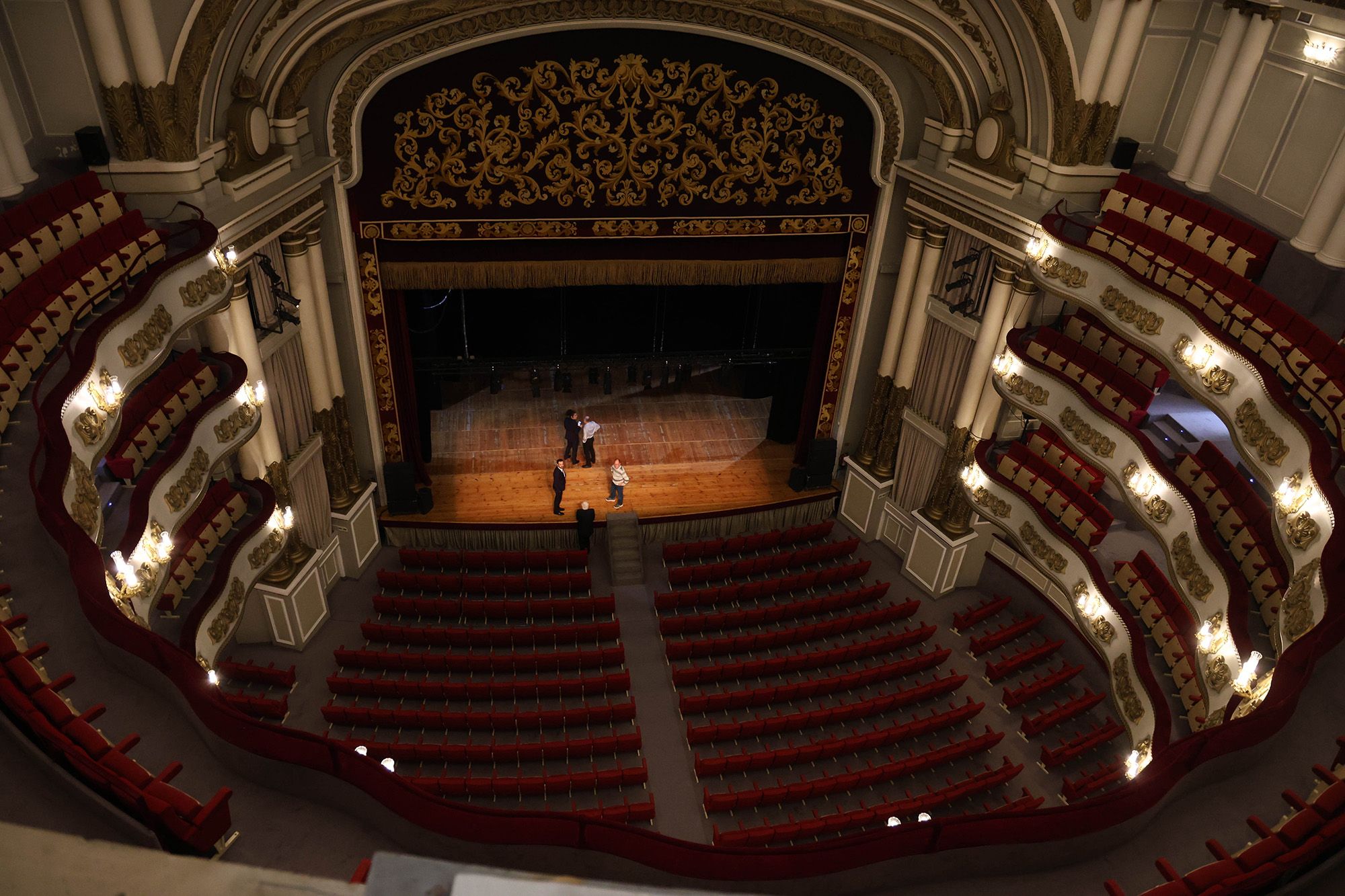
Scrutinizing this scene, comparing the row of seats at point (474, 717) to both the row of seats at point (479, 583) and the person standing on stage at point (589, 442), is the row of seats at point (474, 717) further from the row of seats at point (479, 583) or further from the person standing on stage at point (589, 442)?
the person standing on stage at point (589, 442)

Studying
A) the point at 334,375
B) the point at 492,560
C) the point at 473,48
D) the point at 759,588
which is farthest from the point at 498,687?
the point at 473,48

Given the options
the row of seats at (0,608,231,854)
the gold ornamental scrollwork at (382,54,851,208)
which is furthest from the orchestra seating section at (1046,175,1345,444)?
the row of seats at (0,608,231,854)

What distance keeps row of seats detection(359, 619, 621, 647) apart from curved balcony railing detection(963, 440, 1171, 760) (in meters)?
5.66

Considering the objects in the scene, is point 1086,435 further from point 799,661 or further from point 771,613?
point 771,613

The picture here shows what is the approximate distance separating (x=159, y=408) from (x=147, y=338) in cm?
123

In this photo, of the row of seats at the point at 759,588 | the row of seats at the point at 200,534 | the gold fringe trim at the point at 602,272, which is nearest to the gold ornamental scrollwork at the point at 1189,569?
the row of seats at the point at 759,588

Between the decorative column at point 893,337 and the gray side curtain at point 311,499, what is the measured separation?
8576mm

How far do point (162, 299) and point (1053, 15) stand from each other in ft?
33.0

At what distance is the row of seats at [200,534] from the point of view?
351 inches

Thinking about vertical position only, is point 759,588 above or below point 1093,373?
below

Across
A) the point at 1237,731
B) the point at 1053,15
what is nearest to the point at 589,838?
the point at 1237,731

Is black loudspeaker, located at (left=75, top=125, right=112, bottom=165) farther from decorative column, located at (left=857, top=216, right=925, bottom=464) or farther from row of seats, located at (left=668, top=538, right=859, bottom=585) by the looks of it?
decorative column, located at (left=857, top=216, right=925, bottom=464)

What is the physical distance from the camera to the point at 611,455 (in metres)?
15.5

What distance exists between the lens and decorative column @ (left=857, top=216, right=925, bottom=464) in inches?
504
